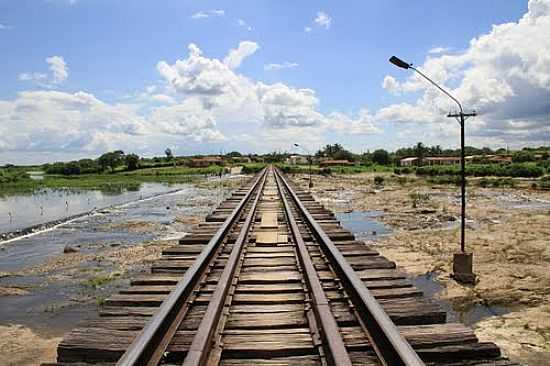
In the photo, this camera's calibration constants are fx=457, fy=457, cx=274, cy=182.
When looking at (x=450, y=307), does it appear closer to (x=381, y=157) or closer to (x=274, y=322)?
(x=274, y=322)

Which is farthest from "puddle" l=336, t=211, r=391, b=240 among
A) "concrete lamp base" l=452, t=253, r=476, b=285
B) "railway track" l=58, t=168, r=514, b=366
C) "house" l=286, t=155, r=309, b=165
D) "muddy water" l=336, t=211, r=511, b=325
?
"house" l=286, t=155, r=309, b=165

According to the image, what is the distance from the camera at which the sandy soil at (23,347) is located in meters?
7.12

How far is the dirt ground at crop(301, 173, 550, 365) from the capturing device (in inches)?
300

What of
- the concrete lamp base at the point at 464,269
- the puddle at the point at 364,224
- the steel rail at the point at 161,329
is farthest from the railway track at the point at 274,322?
the puddle at the point at 364,224

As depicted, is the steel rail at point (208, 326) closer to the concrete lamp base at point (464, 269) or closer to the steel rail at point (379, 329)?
the steel rail at point (379, 329)

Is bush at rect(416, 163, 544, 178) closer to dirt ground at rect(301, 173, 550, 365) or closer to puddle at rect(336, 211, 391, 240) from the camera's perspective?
dirt ground at rect(301, 173, 550, 365)

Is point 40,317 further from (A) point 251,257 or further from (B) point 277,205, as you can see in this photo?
(B) point 277,205

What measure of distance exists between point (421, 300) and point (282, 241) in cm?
440

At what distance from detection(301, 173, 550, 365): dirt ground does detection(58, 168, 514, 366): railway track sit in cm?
291

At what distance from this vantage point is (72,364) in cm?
335

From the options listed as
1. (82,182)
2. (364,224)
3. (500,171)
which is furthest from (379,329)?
(82,182)

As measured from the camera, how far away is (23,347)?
25.2ft

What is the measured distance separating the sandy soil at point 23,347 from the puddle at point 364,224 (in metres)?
12.3

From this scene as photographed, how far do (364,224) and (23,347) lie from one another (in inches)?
654
